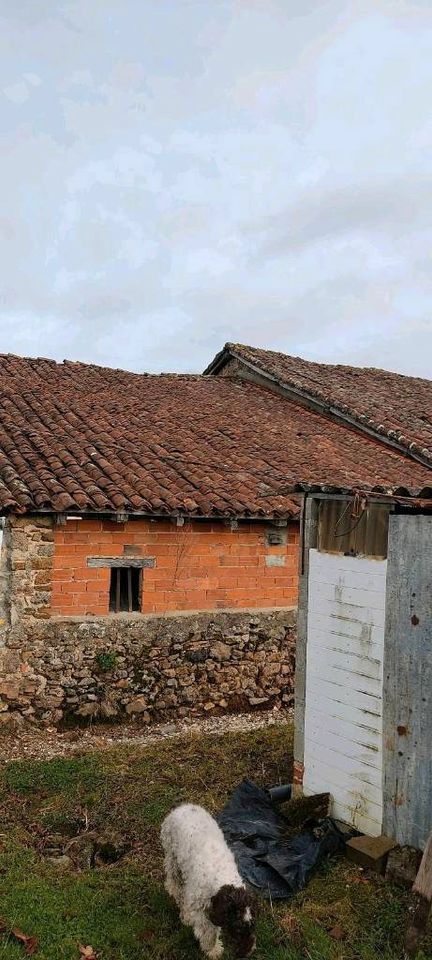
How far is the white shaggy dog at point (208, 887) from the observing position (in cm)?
428

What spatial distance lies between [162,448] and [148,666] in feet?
11.8

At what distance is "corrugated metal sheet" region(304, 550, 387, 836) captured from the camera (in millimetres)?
5746

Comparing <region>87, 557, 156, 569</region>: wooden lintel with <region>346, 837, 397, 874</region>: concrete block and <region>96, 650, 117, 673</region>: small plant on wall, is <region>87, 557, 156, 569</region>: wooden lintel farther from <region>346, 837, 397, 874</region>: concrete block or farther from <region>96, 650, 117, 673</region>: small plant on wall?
<region>346, 837, 397, 874</region>: concrete block

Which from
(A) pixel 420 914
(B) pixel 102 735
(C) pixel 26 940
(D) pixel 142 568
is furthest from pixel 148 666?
(A) pixel 420 914

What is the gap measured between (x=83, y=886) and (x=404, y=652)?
111 inches

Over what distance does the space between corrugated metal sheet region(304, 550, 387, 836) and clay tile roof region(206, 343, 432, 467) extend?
801 centimetres

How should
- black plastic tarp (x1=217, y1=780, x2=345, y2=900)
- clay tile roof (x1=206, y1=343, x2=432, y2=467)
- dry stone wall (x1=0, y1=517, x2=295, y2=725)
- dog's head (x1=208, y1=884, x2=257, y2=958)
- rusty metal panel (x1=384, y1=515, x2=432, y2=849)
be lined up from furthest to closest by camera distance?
clay tile roof (x1=206, y1=343, x2=432, y2=467), dry stone wall (x1=0, y1=517, x2=295, y2=725), rusty metal panel (x1=384, y1=515, x2=432, y2=849), black plastic tarp (x1=217, y1=780, x2=345, y2=900), dog's head (x1=208, y1=884, x2=257, y2=958)

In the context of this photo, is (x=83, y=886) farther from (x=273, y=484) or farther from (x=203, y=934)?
(x=273, y=484)

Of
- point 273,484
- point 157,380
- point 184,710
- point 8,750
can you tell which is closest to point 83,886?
point 8,750

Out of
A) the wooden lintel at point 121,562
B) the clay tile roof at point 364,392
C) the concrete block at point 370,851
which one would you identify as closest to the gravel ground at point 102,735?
the wooden lintel at point 121,562

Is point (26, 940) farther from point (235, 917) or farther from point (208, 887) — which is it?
point (235, 917)

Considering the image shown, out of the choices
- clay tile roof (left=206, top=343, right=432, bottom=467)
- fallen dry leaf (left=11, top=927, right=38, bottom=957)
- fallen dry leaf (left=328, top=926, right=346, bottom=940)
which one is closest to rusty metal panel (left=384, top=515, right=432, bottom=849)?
fallen dry leaf (left=328, top=926, right=346, bottom=940)

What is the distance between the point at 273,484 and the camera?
11117 millimetres

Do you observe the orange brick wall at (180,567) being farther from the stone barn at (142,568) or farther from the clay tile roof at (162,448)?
the clay tile roof at (162,448)
